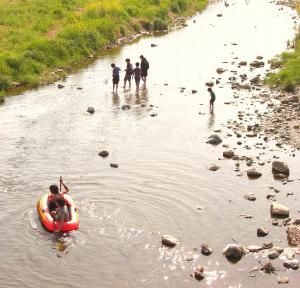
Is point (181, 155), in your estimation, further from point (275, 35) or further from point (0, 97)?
point (275, 35)

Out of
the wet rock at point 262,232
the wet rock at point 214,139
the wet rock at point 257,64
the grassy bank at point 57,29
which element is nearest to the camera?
the wet rock at point 262,232

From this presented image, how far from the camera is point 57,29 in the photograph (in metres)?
42.3

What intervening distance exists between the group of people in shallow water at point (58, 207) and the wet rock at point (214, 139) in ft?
26.4

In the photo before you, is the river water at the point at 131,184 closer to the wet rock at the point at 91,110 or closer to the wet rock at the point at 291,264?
the wet rock at the point at 291,264

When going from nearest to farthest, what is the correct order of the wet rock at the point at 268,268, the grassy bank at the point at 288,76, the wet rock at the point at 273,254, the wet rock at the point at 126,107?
the wet rock at the point at 268,268, the wet rock at the point at 273,254, the wet rock at the point at 126,107, the grassy bank at the point at 288,76

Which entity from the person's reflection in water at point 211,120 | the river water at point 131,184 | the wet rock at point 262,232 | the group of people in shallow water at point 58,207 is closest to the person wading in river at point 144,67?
the river water at point 131,184

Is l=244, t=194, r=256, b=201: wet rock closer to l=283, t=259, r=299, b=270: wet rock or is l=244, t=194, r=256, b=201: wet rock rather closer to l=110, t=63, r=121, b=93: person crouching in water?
l=283, t=259, r=299, b=270: wet rock

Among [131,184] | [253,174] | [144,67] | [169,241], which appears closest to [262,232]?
[169,241]

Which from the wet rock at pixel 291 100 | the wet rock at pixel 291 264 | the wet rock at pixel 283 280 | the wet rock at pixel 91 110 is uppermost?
the wet rock at pixel 291 100

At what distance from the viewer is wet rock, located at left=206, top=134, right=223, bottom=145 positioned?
23781 millimetres

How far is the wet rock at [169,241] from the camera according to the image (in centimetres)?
1594

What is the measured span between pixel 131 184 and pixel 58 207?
376 cm

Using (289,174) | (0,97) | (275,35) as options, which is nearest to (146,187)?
(289,174)

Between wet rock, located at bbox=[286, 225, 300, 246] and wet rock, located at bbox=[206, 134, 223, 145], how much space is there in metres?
7.84
